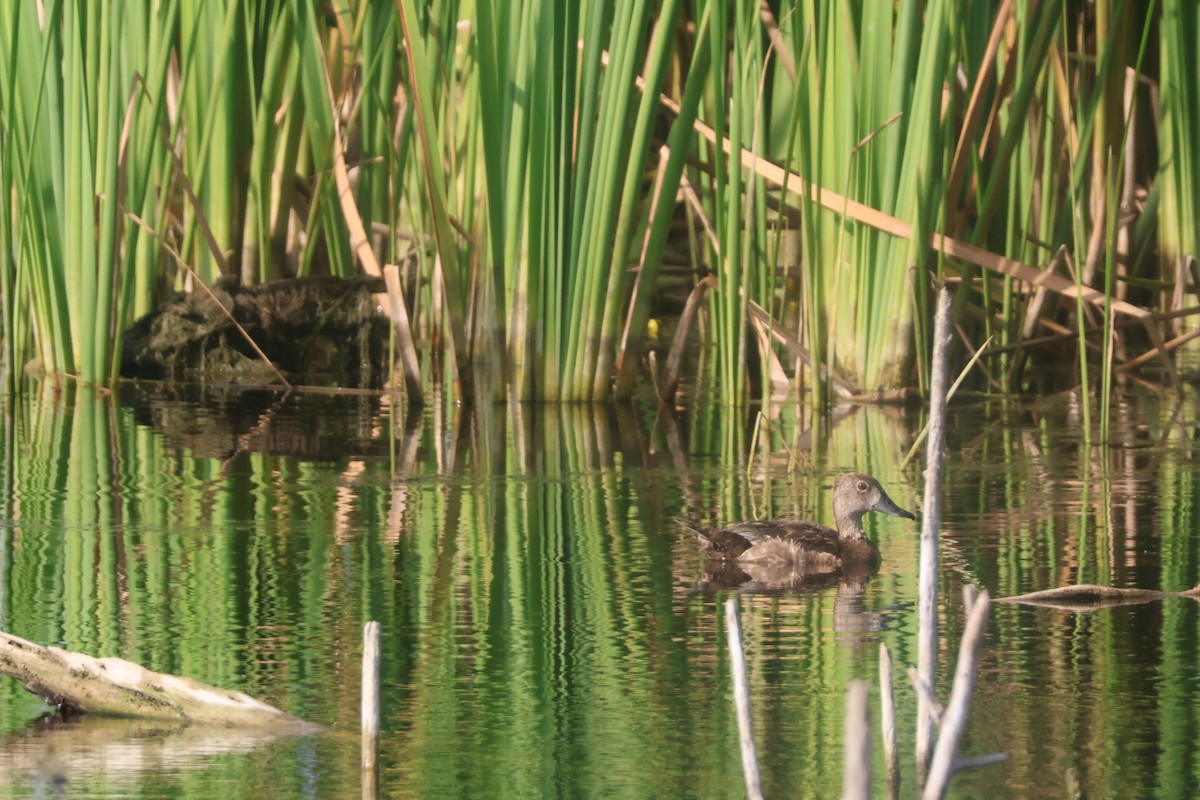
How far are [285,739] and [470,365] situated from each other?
454cm

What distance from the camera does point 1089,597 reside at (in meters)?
4.03

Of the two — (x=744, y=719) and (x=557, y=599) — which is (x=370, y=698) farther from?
(x=557, y=599)

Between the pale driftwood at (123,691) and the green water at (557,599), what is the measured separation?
0.04 m

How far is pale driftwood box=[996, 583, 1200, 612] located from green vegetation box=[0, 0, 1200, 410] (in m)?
1.85

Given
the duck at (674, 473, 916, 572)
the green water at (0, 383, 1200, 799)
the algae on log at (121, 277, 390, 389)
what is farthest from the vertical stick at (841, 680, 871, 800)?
the algae on log at (121, 277, 390, 389)

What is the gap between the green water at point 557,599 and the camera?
2.91 metres

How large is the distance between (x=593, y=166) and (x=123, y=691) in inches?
154

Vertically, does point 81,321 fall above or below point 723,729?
above

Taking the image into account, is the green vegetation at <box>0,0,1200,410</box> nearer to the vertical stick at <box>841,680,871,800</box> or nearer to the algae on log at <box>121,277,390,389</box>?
the algae on log at <box>121,277,390,389</box>

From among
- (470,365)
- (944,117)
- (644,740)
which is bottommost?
(644,740)

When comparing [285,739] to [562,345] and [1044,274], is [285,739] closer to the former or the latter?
[562,345]

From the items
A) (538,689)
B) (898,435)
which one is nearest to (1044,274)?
(898,435)

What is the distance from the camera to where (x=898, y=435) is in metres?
6.63

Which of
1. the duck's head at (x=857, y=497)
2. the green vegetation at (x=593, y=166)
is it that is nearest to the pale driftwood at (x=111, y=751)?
the duck's head at (x=857, y=497)
